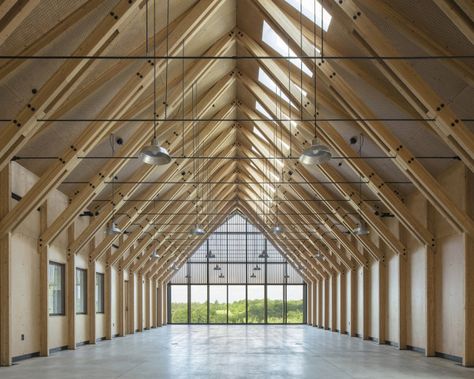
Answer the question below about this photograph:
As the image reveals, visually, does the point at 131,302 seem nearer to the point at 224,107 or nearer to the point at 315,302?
the point at 315,302

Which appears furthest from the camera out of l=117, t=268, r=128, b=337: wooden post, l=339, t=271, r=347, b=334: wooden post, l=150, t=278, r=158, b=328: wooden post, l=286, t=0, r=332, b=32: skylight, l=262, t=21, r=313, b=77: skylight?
l=150, t=278, r=158, b=328: wooden post

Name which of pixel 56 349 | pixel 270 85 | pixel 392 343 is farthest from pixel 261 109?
pixel 56 349

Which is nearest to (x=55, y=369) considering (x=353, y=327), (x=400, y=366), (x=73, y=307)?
(x=73, y=307)

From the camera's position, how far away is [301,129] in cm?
2416

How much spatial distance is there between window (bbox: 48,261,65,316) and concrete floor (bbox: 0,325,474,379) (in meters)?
1.65

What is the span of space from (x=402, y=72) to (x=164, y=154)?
5445 millimetres

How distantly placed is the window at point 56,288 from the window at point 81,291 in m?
2.71

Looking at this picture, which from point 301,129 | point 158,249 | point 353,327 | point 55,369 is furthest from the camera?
point 158,249

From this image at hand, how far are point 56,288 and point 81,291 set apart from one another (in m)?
3.80

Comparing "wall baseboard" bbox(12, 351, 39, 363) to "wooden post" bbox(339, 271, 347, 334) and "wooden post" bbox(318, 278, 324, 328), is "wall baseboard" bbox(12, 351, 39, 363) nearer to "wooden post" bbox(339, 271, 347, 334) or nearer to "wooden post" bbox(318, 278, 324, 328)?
"wooden post" bbox(339, 271, 347, 334)

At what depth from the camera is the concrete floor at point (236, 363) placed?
55.0ft

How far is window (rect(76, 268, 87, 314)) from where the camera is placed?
28484 millimetres

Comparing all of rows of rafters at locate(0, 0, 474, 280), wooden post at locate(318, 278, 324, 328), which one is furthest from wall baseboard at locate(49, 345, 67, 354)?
wooden post at locate(318, 278, 324, 328)

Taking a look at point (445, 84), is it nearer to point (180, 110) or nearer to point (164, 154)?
point (164, 154)
